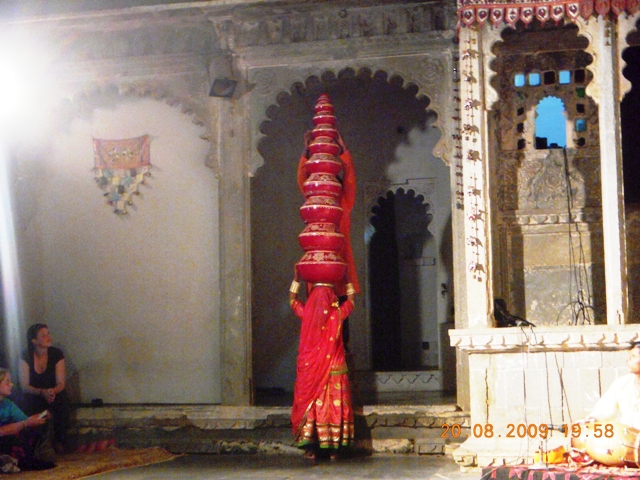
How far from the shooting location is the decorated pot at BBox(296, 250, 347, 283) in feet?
26.6

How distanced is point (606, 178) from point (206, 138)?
372 centimetres

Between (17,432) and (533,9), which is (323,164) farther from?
(17,432)

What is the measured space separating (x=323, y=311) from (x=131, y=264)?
2.71m

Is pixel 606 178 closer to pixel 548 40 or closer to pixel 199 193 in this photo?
pixel 548 40

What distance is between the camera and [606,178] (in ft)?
24.8

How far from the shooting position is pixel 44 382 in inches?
355

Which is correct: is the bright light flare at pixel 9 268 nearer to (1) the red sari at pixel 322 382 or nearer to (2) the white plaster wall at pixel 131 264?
(2) the white plaster wall at pixel 131 264

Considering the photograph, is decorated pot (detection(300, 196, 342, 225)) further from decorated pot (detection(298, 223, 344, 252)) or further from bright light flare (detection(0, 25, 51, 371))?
bright light flare (detection(0, 25, 51, 371))

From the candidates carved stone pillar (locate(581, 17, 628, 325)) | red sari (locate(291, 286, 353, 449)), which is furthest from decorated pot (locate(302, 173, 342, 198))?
carved stone pillar (locate(581, 17, 628, 325))

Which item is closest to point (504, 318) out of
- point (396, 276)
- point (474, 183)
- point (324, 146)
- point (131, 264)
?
point (474, 183)

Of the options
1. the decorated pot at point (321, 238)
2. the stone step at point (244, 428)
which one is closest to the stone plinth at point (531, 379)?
the stone step at point (244, 428)

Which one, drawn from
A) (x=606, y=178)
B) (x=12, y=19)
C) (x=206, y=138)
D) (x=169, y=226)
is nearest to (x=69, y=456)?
(x=169, y=226)

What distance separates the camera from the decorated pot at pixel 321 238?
8141 mm

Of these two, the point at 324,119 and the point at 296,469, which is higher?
the point at 324,119
